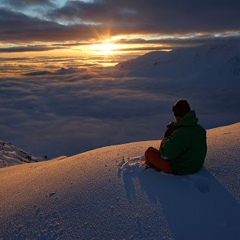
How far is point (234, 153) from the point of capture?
14.6 feet

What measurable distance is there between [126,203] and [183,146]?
1037 mm

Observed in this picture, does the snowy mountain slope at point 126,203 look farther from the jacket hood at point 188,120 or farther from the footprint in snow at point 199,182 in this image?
the jacket hood at point 188,120

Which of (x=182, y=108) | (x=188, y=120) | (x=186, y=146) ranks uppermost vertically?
(x=182, y=108)

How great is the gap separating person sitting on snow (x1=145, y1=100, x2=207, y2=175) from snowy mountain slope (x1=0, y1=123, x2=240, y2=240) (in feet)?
0.46

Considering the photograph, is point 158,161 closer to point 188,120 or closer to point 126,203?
point 188,120

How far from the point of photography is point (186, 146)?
3834 millimetres

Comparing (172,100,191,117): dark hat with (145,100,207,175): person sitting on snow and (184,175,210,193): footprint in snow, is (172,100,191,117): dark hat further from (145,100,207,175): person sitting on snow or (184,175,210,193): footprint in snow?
(184,175,210,193): footprint in snow

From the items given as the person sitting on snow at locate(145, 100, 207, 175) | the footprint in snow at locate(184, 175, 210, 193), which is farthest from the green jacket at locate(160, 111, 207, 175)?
the footprint in snow at locate(184, 175, 210, 193)

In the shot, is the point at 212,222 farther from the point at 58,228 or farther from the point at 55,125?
the point at 55,125

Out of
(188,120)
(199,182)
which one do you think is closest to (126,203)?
(199,182)

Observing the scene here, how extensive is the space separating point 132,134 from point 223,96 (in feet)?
359

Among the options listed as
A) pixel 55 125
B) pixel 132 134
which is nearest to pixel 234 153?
pixel 132 134

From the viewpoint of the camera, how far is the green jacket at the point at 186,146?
12.4 ft

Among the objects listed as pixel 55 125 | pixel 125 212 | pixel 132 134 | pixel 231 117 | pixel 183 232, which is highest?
pixel 55 125
